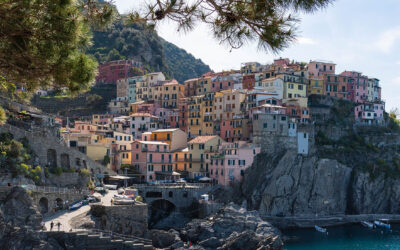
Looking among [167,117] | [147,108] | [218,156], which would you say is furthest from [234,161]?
[147,108]

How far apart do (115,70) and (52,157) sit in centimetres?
6133

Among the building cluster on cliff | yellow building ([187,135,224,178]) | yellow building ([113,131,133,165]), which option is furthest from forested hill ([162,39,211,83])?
yellow building ([187,135,224,178])

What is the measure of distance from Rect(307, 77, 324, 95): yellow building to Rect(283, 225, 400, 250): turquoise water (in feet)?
87.3

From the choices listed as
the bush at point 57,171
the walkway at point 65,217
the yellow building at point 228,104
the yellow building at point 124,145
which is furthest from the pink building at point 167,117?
the walkway at point 65,217

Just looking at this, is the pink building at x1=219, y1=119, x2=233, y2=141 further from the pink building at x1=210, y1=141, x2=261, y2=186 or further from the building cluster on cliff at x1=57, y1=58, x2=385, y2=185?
the pink building at x1=210, y1=141, x2=261, y2=186

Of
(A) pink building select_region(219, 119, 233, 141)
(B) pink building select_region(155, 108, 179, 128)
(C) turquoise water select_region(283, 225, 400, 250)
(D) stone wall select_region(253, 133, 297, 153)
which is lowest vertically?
(C) turquoise water select_region(283, 225, 400, 250)

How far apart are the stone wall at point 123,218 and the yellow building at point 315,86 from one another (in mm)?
47091

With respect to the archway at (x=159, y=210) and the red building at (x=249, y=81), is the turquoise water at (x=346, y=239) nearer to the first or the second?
the archway at (x=159, y=210)

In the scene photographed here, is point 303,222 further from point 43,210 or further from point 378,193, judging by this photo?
point 43,210

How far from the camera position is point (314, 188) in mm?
68188

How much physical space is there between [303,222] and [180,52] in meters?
127

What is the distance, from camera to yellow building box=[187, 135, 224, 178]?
70250mm

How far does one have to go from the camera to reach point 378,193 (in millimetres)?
72125

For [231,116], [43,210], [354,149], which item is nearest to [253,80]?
[231,116]
